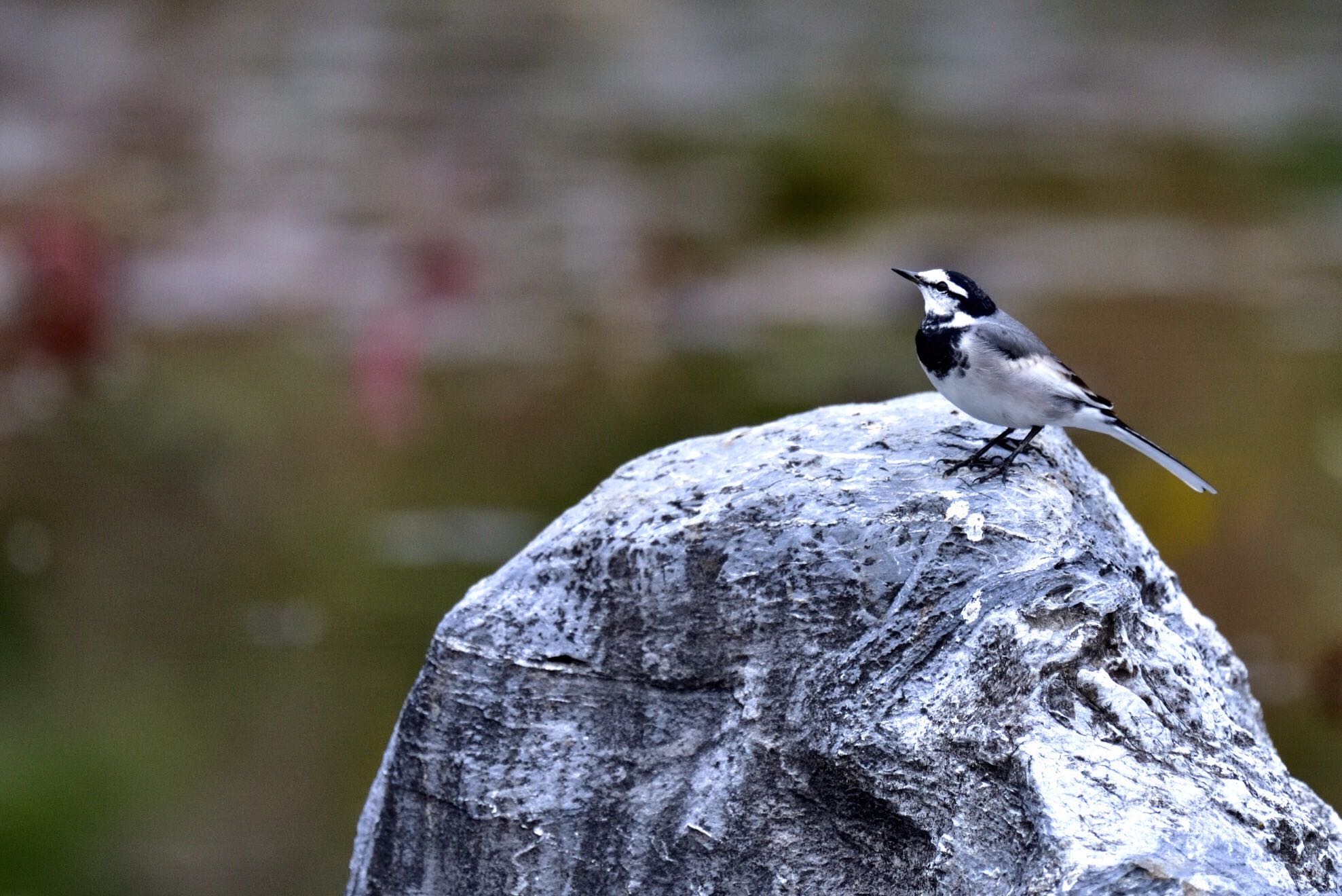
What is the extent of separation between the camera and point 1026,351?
3.58 meters

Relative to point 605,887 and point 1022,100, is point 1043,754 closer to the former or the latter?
point 605,887

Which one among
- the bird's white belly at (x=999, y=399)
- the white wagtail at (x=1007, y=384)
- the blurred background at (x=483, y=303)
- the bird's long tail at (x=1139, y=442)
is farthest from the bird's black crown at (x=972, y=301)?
the blurred background at (x=483, y=303)

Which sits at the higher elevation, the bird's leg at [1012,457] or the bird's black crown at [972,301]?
the bird's black crown at [972,301]

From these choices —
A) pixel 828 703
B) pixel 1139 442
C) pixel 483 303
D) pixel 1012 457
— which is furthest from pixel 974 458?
pixel 483 303

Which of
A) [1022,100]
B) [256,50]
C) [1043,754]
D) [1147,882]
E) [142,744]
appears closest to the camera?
[1147,882]

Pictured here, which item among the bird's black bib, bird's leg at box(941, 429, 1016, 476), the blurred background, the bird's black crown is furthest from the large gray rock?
the blurred background

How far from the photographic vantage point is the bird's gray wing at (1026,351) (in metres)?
3.57

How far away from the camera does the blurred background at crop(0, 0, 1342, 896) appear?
22.6ft

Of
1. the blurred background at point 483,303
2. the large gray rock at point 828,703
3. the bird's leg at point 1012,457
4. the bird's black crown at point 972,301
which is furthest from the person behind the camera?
the blurred background at point 483,303

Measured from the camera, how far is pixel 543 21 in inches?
709

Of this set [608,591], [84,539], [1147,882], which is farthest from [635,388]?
[1147,882]

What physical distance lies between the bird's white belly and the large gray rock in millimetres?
115

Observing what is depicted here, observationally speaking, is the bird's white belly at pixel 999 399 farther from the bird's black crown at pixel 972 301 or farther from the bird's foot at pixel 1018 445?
the bird's black crown at pixel 972 301

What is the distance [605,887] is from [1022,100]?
16423mm
